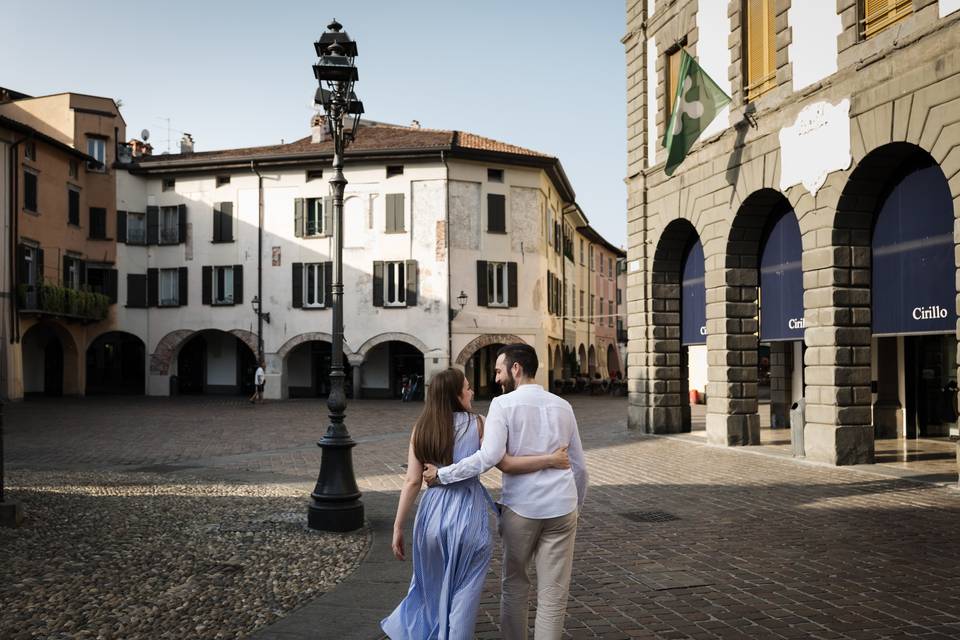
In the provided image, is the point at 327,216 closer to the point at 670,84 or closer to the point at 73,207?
the point at 73,207

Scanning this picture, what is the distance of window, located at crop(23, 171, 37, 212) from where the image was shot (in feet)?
103

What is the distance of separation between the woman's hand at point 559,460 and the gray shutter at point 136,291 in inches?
1448

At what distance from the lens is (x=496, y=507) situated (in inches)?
179

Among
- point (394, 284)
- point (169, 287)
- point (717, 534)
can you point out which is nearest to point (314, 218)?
point (394, 284)

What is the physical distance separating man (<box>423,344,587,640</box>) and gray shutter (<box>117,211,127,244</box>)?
121 feet

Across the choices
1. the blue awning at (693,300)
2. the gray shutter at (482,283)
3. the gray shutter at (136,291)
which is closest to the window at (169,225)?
the gray shutter at (136,291)

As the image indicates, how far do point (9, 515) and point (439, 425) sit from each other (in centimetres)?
582

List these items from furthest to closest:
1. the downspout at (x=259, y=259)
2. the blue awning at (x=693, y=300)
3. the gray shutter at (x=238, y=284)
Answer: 1. the gray shutter at (x=238, y=284)
2. the downspout at (x=259, y=259)
3. the blue awning at (x=693, y=300)

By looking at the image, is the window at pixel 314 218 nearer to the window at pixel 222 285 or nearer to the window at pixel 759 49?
the window at pixel 222 285

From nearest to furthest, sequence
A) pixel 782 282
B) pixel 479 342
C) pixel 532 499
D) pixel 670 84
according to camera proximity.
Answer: pixel 532 499, pixel 782 282, pixel 670 84, pixel 479 342

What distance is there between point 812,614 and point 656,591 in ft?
3.61

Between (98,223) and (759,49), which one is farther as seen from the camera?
(98,223)

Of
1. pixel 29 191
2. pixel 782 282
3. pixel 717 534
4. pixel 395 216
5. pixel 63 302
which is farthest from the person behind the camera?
pixel 395 216

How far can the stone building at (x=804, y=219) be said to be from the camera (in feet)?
39.3
